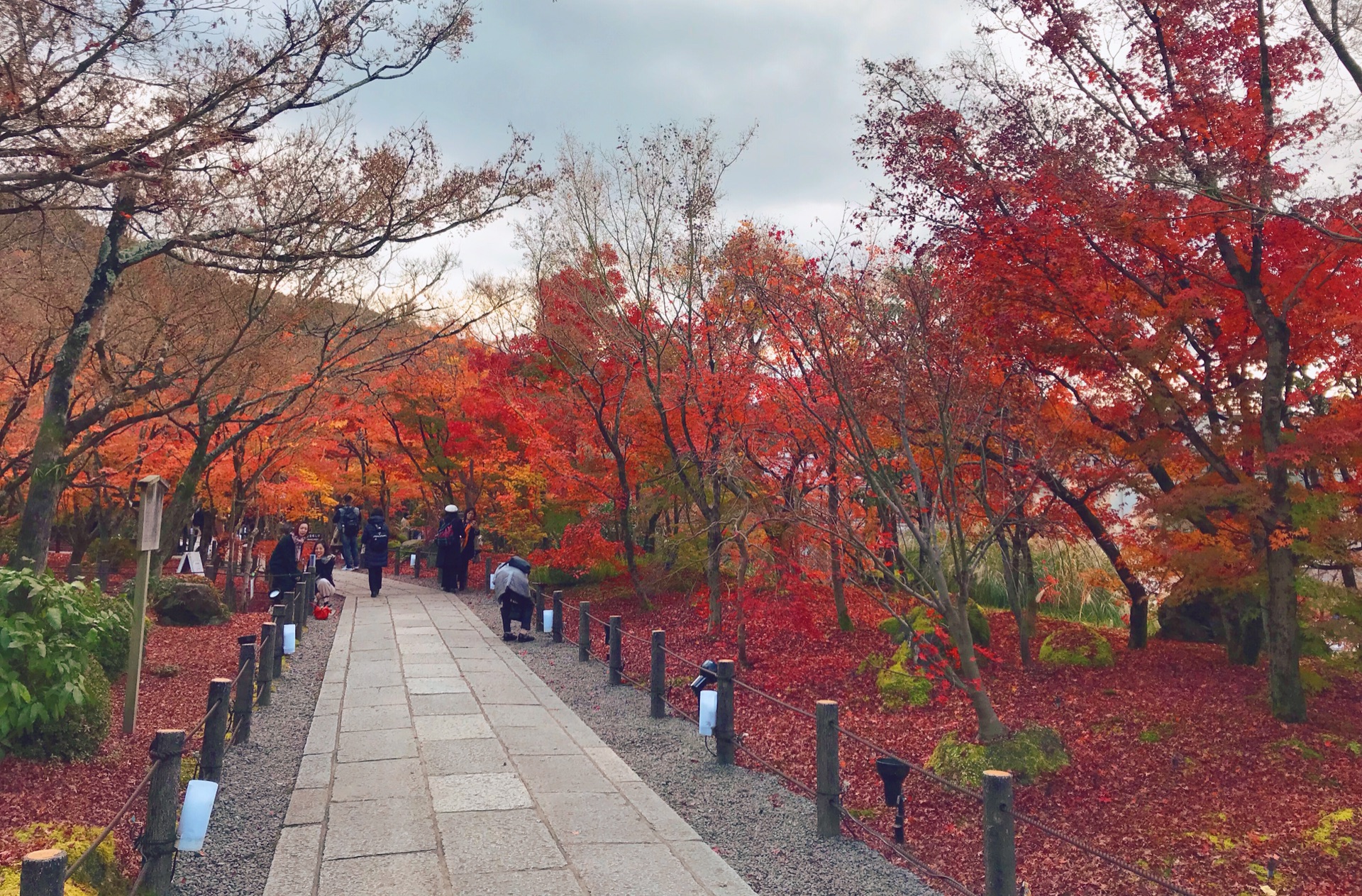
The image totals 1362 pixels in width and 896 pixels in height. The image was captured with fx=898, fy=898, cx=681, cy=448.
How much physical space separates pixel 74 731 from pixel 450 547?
14213 mm

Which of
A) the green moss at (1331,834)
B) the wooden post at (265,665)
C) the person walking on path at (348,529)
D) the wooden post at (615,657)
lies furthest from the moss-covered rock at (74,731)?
the person walking on path at (348,529)

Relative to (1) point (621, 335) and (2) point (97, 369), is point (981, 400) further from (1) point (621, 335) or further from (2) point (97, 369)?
(2) point (97, 369)

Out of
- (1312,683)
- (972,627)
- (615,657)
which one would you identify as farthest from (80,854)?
(1312,683)

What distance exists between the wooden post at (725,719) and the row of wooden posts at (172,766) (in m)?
3.56

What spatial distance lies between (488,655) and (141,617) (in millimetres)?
5487

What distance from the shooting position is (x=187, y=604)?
13.3 m

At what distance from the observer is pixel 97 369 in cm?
1055

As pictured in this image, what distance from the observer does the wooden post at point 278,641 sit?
30.5ft

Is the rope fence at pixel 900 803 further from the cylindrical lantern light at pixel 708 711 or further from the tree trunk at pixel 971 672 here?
the tree trunk at pixel 971 672

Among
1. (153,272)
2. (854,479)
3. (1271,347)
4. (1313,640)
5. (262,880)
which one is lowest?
(262,880)

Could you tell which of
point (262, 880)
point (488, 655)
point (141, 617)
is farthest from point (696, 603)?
point (262, 880)

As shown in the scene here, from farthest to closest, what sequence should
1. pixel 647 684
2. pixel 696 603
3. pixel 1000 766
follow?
1. pixel 696 603
2. pixel 647 684
3. pixel 1000 766

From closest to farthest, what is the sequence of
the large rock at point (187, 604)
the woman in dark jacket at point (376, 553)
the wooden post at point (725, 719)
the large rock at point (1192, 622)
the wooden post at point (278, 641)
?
the wooden post at point (725, 719) < the wooden post at point (278, 641) < the large rock at point (1192, 622) < the large rock at point (187, 604) < the woman in dark jacket at point (376, 553)

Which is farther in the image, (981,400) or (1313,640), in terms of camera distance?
(1313,640)
